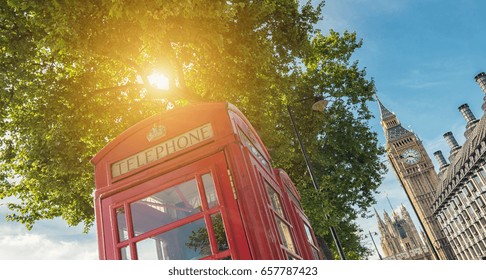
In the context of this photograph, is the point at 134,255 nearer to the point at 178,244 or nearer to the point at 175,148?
the point at 178,244

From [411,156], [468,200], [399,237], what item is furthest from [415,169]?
[468,200]

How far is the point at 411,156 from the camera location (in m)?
112

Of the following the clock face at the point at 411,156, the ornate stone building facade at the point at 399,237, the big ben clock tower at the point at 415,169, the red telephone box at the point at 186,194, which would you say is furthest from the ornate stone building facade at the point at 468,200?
the red telephone box at the point at 186,194

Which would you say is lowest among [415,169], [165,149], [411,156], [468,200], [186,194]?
[186,194]

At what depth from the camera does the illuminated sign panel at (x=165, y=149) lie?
13.2 feet

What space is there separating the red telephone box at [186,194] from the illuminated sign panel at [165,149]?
0.5 inches

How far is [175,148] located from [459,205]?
79.8 m

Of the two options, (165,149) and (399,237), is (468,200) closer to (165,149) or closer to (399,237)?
(399,237)

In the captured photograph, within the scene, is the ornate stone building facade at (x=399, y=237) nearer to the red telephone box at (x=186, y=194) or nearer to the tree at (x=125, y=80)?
A: the tree at (x=125, y=80)

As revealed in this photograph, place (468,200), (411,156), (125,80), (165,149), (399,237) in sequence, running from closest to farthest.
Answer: (165,149), (125,80), (468,200), (411,156), (399,237)

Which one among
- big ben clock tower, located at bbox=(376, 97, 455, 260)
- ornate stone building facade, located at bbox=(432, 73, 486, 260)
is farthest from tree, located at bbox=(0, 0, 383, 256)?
big ben clock tower, located at bbox=(376, 97, 455, 260)

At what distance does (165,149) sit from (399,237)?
463 ft

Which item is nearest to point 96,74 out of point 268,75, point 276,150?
point 268,75

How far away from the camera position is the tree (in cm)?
831
